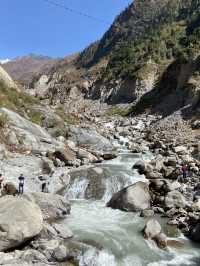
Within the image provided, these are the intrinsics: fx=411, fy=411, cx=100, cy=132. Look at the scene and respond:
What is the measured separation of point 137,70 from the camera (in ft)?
323

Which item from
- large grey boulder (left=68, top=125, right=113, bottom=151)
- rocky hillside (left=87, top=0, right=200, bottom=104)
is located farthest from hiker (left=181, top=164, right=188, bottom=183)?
rocky hillside (left=87, top=0, right=200, bottom=104)

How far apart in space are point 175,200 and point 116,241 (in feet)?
24.2

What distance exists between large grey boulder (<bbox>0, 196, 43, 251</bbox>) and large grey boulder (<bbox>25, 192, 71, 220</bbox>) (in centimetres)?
382

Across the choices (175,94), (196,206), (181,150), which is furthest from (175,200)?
(175,94)

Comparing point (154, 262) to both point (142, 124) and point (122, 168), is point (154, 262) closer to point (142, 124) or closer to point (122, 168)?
point (122, 168)

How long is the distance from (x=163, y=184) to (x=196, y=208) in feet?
16.6

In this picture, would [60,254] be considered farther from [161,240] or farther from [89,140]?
[89,140]

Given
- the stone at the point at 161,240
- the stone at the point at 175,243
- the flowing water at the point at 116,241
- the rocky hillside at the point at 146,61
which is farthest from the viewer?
the rocky hillside at the point at 146,61

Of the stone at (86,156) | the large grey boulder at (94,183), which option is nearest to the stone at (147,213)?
the large grey boulder at (94,183)

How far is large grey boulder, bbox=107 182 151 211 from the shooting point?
24.7 meters

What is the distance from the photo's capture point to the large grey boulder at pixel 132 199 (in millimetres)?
24719

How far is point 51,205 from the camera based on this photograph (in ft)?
74.2

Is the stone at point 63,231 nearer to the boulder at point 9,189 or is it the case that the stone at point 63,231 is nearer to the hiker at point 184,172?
the boulder at point 9,189

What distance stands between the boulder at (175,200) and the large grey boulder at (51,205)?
19.9 feet
